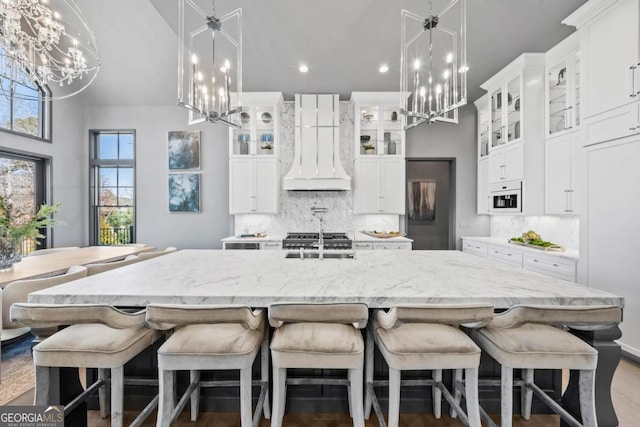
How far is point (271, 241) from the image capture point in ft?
13.9

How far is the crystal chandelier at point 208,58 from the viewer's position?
1.93 m

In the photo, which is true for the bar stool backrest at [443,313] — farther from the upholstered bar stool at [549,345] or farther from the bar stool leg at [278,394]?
the bar stool leg at [278,394]

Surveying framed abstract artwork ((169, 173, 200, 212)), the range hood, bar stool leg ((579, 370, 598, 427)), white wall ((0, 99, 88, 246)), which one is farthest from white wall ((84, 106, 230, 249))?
bar stool leg ((579, 370, 598, 427))

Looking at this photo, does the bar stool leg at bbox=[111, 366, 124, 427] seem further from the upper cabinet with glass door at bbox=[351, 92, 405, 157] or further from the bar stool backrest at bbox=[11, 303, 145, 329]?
the upper cabinet with glass door at bbox=[351, 92, 405, 157]

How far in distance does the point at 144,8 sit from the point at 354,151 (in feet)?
11.5

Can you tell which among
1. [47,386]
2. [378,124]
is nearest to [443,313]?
[47,386]

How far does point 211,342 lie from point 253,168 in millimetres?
3522

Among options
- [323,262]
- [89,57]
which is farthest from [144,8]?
[323,262]

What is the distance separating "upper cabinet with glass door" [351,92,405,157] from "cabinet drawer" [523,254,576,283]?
92.1 inches

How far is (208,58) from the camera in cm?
377

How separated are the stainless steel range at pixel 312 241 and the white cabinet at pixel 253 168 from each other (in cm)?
65

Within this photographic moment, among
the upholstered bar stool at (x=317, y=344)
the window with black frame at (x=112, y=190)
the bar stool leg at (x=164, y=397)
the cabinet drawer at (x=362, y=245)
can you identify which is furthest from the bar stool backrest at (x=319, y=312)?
the window with black frame at (x=112, y=190)

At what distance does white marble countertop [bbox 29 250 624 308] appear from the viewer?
1.36 metres

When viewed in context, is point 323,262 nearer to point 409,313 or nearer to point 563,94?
point 409,313
